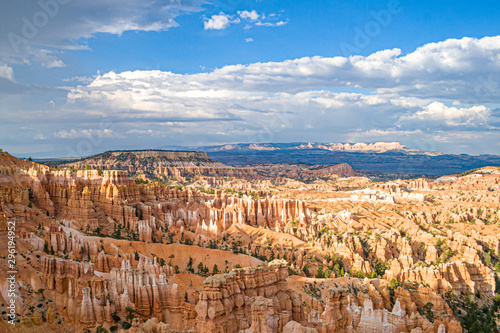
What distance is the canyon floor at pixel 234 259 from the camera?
32.8 meters

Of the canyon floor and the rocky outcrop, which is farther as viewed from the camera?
the canyon floor

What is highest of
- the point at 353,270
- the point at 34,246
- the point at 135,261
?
the point at 34,246

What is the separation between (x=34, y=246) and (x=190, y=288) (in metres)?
15.9

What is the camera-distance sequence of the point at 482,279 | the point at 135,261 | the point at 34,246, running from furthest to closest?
the point at 482,279 < the point at 135,261 < the point at 34,246

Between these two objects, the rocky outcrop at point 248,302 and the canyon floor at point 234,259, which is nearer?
the rocky outcrop at point 248,302

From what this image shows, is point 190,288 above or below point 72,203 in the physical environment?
below

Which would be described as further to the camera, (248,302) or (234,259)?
(234,259)

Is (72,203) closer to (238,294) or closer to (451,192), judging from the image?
(238,294)

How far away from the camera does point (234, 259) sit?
210 ft

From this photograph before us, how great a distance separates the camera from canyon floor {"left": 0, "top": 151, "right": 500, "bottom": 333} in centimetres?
3275

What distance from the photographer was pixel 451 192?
13675cm

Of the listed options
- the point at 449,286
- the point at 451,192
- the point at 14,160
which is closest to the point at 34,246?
the point at 14,160

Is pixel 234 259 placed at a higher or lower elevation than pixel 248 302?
lower

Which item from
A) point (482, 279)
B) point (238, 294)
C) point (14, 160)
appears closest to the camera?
point (238, 294)
